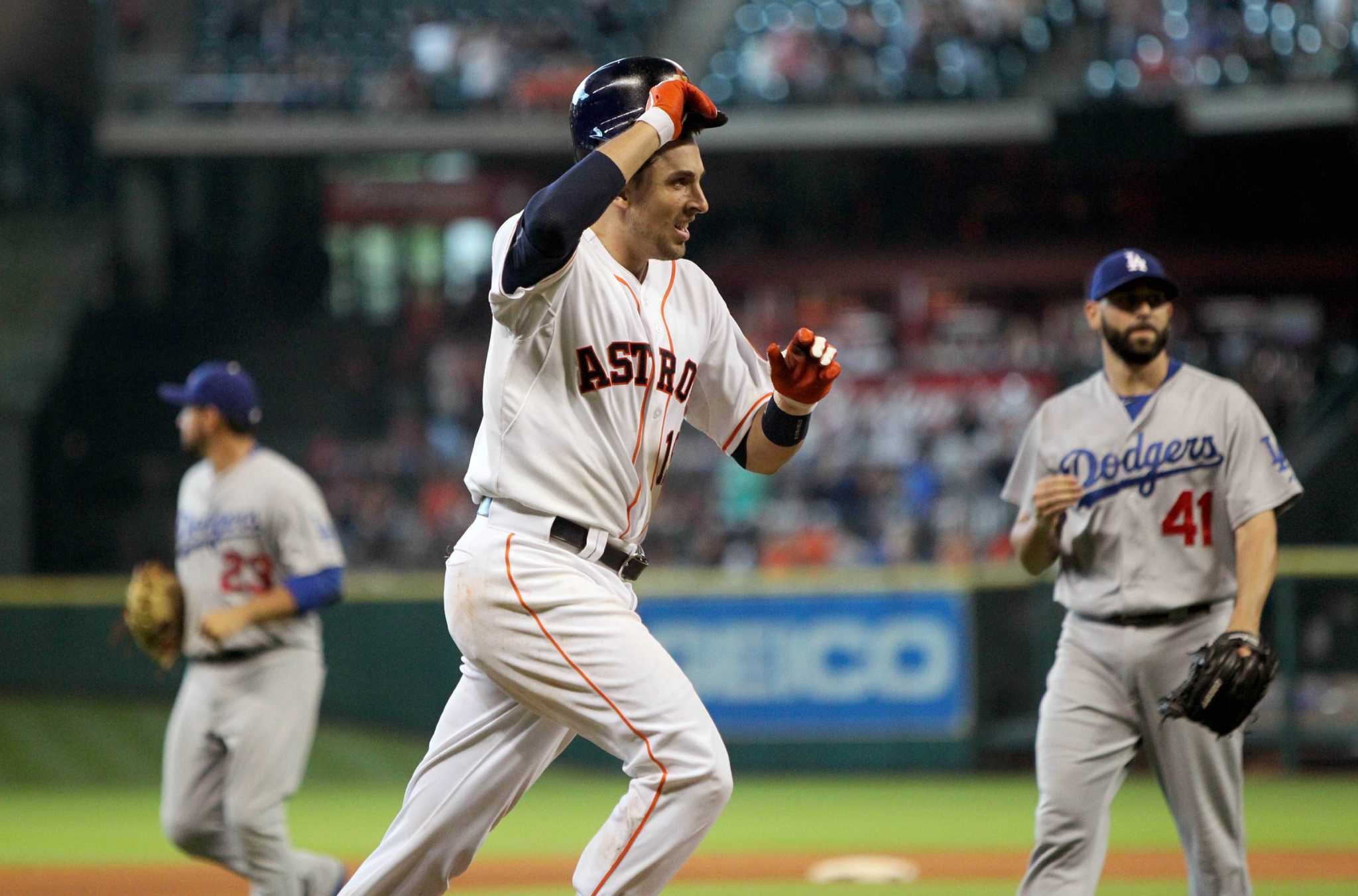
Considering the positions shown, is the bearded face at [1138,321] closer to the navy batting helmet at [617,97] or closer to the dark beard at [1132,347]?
the dark beard at [1132,347]

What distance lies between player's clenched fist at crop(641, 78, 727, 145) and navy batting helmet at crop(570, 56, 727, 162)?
21 millimetres

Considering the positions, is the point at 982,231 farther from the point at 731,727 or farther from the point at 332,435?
the point at 731,727

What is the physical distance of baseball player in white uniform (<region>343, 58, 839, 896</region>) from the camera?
3.22 m

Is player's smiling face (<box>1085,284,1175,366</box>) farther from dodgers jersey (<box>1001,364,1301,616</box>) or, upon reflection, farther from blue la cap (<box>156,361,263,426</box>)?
blue la cap (<box>156,361,263,426</box>)

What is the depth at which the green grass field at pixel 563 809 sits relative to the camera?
326 inches

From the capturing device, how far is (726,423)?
13.1ft

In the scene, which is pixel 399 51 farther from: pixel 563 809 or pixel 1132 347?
pixel 1132 347

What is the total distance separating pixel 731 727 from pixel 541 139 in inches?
389

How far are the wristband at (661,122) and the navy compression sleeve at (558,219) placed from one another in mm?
146

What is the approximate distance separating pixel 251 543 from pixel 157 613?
457 millimetres

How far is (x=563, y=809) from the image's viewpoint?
34.0 ft

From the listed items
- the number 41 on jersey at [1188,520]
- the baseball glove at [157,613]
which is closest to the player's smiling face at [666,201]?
the number 41 on jersey at [1188,520]

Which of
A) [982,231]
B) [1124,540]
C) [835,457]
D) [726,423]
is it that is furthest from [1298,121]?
[726,423]

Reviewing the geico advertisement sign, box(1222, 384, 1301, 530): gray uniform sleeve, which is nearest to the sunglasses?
box(1222, 384, 1301, 530): gray uniform sleeve
